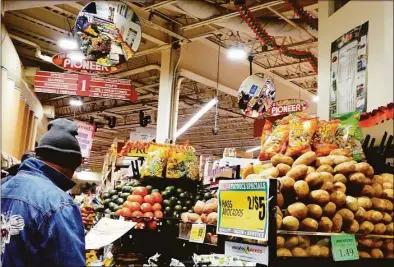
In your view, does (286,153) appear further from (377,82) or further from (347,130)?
(377,82)

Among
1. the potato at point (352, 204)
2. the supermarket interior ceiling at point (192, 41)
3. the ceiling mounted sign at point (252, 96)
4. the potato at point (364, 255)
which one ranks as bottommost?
the potato at point (364, 255)

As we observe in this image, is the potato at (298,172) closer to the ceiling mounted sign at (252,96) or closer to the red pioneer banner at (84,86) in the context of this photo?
the ceiling mounted sign at (252,96)

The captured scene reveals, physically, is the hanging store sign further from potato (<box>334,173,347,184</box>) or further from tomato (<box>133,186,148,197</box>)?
potato (<box>334,173,347,184</box>)

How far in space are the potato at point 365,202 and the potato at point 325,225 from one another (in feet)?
0.81

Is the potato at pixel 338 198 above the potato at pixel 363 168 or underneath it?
underneath

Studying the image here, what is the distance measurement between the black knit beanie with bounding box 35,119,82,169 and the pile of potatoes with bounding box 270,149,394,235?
3.19ft

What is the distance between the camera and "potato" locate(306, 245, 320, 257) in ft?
6.56

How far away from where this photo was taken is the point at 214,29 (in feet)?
31.0

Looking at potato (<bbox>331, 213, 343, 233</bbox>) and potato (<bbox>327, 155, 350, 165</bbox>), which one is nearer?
potato (<bbox>331, 213, 343, 233</bbox>)

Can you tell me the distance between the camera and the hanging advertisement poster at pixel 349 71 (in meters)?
3.54

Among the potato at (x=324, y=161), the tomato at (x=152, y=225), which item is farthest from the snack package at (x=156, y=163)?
the potato at (x=324, y=161)

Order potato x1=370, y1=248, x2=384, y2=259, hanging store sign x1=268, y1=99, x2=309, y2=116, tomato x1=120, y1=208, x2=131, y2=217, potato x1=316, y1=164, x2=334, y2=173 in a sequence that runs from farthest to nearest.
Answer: hanging store sign x1=268, y1=99, x2=309, y2=116 → tomato x1=120, y1=208, x2=131, y2=217 → potato x1=316, y1=164, x2=334, y2=173 → potato x1=370, y1=248, x2=384, y2=259

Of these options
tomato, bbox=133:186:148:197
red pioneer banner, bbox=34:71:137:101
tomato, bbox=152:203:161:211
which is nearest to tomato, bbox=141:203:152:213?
tomato, bbox=152:203:161:211

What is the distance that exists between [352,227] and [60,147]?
1.41m
